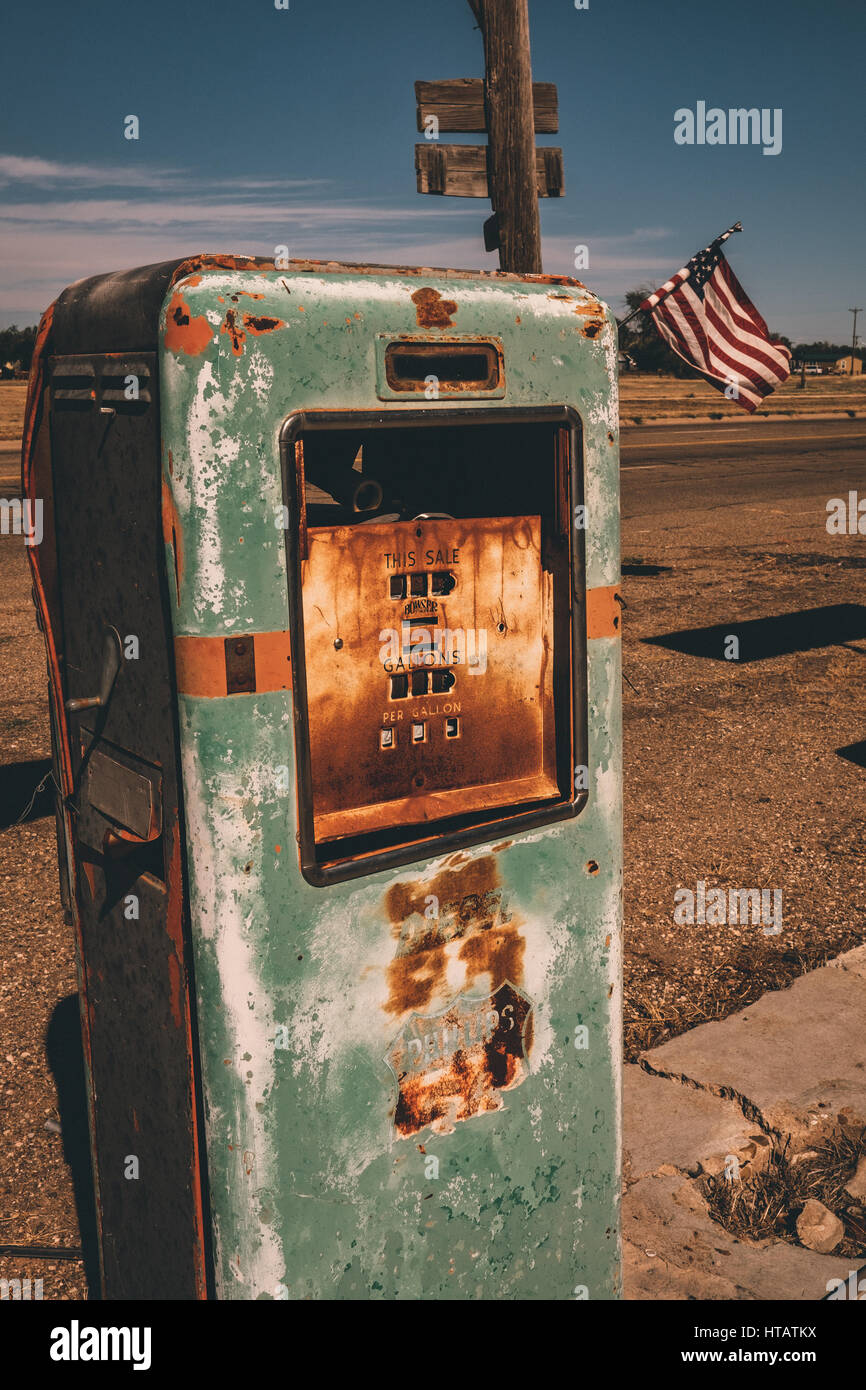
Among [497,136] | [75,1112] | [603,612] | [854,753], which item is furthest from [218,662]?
[497,136]

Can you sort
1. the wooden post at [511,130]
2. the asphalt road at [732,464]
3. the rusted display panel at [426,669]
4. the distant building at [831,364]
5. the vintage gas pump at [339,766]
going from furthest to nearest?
1. the distant building at [831,364]
2. the asphalt road at [732,464]
3. the wooden post at [511,130]
4. the rusted display panel at [426,669]
5. the vintage gas pump at [339,766]

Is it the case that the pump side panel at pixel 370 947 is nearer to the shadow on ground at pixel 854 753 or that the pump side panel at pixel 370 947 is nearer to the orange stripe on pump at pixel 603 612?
the orange stripe on pump at pixel 603 612

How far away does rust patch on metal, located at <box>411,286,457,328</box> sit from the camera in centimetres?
171

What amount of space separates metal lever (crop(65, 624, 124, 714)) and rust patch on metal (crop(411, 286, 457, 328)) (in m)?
0.69

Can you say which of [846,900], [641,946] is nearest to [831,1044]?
[641,946]

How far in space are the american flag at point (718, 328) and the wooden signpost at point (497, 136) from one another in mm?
1834

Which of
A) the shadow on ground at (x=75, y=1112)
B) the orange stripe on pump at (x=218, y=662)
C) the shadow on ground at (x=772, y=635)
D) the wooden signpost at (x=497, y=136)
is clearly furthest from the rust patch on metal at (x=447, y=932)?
the shadow on ground at (x=772, y=635)

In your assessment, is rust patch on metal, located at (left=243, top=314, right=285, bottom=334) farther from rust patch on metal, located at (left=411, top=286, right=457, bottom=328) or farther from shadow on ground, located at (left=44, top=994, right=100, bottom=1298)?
shadow on ground, located at (left=44, top=994, right=100, bottom=1298)

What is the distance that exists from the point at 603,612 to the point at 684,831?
311cm

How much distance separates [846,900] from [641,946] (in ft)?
2.83

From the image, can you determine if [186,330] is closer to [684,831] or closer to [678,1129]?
[678,1129]

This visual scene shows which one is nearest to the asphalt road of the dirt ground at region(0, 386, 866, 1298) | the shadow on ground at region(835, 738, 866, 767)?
the dirt ground at region(0, 386, 866, 1298)

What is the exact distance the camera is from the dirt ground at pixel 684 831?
331cm

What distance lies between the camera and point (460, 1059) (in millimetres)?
1925
